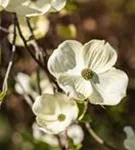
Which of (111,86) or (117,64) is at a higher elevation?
(111,86)

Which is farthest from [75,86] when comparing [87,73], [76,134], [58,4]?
[76,134]

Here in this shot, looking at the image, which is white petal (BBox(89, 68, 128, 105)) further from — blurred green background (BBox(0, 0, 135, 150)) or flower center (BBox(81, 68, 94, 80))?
blurred green background (BBox(0, 0, 135, 150))

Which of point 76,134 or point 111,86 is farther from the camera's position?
point 76,134

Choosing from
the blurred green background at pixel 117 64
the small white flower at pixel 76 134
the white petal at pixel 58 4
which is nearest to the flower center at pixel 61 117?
the white petal at pixel 58 4

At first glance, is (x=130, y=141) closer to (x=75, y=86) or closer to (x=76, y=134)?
(x=75, y=86)

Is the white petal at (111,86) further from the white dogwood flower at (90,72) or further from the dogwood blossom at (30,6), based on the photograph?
the dogwood blossom at (30,6)

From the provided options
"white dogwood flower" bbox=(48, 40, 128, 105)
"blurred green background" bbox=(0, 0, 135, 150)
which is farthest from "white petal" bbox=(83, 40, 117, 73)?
"blurred green background" bbox=(0, 0, 135, 150)
